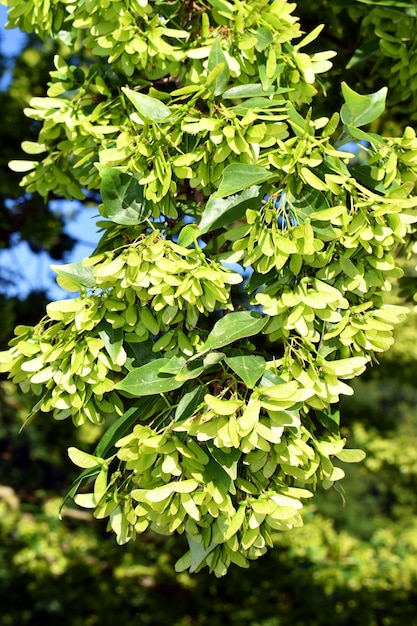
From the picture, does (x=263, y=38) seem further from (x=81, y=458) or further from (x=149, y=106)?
(x=81, y=458)

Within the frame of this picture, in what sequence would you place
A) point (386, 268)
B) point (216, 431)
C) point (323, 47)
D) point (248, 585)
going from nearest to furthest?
point (216, 431) → point (386, 268) → point (323, 47) → point (248, 585)

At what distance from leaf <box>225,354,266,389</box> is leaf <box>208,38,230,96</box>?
341mm

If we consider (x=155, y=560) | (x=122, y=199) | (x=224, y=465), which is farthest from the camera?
(x=155, y=560)

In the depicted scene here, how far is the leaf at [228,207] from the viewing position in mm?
822

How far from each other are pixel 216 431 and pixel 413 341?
125 inches

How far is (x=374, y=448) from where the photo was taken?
3.87 metres

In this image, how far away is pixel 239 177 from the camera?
0.77 metres

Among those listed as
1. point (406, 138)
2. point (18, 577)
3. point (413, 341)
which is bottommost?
point (18, 577)

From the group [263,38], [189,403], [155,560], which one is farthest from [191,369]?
[155,560]

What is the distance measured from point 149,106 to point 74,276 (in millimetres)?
238

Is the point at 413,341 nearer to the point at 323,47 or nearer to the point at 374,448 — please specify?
the point at 374,448

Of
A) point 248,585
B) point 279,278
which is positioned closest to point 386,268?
point 279,278

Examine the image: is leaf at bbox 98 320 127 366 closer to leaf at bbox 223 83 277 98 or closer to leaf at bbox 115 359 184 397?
leaf at bbox 115 359 184 397

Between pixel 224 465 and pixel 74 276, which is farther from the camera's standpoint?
pixel 74 276
